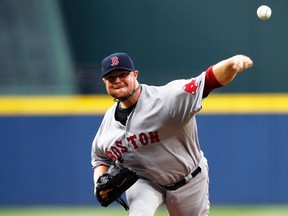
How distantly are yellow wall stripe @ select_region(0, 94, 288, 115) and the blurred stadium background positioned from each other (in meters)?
0.01

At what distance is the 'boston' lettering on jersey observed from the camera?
5.32m

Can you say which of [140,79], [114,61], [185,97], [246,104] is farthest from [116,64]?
[140,79]

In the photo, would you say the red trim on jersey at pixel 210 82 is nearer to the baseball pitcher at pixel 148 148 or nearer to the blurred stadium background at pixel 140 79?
the baseball pitcher at pixel 148 148

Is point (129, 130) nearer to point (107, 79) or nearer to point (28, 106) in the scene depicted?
point (107, 79)

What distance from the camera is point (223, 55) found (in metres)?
9.86

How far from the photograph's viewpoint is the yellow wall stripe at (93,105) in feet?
27.7

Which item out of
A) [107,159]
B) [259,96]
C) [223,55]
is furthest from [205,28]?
[107,159]

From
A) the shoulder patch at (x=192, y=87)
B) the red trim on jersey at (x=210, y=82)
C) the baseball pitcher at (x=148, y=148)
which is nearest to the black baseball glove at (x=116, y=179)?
the baseball pitcher at (x=148, y=148)

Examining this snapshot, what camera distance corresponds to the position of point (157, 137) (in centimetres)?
532

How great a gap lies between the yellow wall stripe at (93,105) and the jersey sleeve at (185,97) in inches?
132

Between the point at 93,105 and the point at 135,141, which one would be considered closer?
the point at 135,141

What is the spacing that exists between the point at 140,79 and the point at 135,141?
3.60 m

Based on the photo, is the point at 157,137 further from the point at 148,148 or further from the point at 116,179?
the point at 116,179

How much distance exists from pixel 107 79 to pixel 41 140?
335 cm
